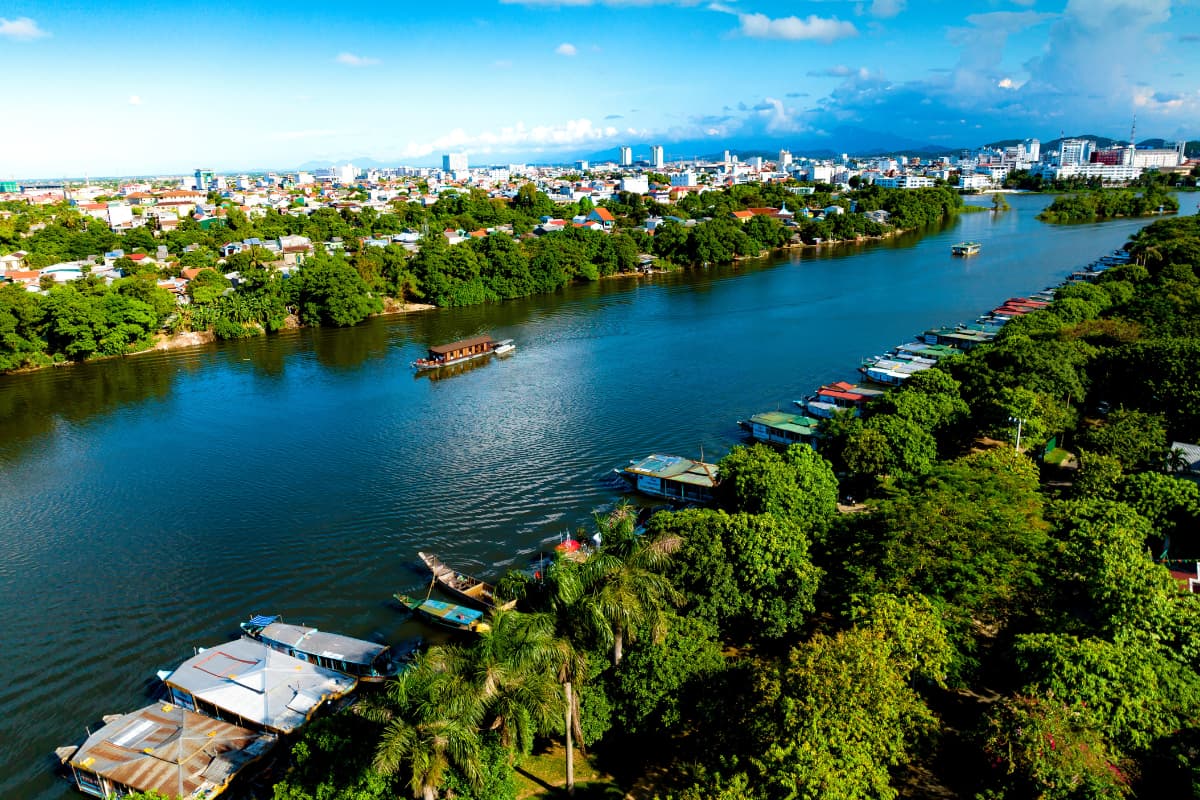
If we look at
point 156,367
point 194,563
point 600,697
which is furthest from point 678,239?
point 600,697

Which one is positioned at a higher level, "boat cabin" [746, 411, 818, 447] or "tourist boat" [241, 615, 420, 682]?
"boat cabin" [746, 411, 818, 447]

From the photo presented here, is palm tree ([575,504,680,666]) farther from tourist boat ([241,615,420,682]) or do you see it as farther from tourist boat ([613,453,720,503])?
tourist boat ([613,453,720,503])

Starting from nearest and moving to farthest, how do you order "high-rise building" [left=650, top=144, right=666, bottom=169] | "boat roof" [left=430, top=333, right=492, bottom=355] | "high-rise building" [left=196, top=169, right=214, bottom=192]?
"boat roof" [left=430, top=333, right=492, bottom=355]
"high-rise building" [left=196, top=169, right=214, bottom=192]
"high-rise building" [left=650, top=144, right=666, bottom=169]

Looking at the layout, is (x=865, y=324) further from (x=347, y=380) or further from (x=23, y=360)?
(x=23, y=360)

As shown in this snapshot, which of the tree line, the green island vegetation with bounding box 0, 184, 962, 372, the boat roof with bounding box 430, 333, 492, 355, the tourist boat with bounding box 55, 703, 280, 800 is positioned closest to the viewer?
the tree line

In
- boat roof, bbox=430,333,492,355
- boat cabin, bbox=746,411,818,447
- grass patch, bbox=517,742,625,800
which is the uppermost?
boat roof, bbox=430,333,492,355

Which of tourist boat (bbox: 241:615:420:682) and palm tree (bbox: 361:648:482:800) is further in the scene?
tourist boat (bbox: 241:615:420:682)

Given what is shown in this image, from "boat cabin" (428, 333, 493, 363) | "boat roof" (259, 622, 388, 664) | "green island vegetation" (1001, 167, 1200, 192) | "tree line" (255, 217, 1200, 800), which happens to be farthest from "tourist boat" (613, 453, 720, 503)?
"green island vegetation" (1001, 167, 1200, 192)

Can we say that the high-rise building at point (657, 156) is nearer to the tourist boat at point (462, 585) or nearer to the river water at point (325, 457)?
the river water at point (325, 457)
